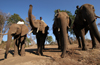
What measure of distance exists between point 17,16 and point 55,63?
25.4 m

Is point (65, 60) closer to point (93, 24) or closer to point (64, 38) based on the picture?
point (64, 38)

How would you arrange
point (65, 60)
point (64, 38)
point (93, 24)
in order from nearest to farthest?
1. point (65, 60)
2. point (93, 24)
3. point (64, 38)

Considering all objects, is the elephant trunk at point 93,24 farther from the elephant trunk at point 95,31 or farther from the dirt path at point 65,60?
the dirt path at point 65,60

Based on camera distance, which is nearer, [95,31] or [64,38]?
[95,31]

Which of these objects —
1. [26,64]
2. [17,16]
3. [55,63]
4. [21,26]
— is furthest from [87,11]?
[17,16]

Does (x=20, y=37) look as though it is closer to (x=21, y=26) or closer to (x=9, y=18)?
(x=21, y=26)

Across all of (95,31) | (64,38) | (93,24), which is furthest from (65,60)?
(93,24)

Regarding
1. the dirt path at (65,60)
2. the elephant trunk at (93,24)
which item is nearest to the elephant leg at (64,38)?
the dirt path at (65,60)

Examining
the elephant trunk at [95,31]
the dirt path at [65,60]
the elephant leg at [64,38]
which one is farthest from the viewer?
the elephant leg at [64,38]

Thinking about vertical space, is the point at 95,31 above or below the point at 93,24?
below

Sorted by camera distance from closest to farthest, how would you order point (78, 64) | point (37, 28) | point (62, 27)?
point (78, 64), point (62, 27), point (37, 28)

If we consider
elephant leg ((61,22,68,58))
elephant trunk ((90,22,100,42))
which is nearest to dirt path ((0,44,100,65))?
elephant leg ((61,22,68,58))

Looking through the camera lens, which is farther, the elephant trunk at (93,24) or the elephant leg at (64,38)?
the elephant leg at (64,38)

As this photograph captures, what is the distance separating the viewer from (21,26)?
6352mm
